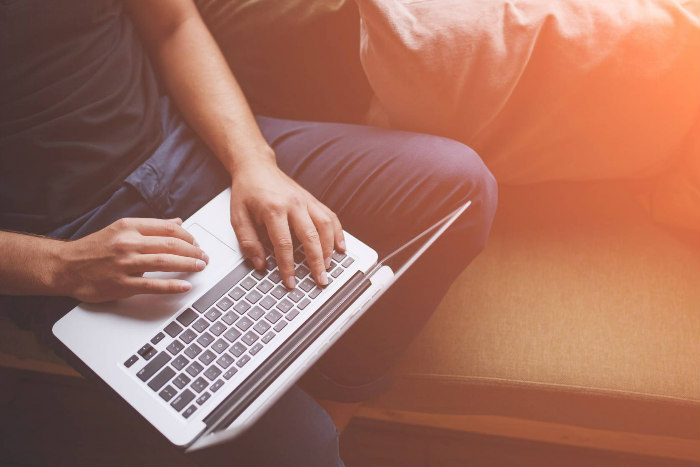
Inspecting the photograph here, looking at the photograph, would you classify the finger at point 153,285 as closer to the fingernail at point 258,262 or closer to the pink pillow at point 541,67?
the fingernail at point 258,262

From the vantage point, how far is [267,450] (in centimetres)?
74

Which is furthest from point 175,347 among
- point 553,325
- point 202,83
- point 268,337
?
point 553,325

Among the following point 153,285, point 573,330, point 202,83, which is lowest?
point 573,330

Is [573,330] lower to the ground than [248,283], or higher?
lower

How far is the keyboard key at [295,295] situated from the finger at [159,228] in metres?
0.17

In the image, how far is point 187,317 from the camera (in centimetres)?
72

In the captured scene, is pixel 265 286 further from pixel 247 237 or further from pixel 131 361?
pixel 131 361

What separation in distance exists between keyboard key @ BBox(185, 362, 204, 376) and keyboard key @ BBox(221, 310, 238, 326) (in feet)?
0.22

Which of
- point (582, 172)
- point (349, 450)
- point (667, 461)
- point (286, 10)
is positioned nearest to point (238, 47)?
point (286, 10)

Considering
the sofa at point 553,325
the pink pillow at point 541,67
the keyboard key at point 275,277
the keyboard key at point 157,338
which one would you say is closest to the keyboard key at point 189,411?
the keyboard key at point 157,338

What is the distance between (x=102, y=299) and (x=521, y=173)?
741mm

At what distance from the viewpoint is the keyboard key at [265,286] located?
0.76m

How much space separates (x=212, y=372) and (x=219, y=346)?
36mm

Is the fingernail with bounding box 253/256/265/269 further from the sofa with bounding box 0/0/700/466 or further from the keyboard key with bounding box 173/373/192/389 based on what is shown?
the sofa with bounding box 0/0/700/466
